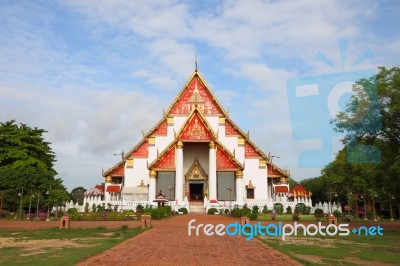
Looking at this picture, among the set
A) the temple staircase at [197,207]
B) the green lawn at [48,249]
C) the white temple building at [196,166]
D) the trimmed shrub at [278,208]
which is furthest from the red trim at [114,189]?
the green lawn at [48,249]

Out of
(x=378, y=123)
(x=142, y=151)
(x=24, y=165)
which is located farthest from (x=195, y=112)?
(x=378, y=123)

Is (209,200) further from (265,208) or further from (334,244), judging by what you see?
(334,244)

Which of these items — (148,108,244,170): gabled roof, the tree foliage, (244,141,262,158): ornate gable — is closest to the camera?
the tree foliage

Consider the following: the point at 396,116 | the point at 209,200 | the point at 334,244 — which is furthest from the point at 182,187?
the point at 334,244

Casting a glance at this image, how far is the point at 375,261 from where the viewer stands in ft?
32.2

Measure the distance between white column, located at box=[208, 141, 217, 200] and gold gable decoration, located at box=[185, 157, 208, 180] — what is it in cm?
149

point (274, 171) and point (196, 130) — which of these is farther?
point (274, 171)

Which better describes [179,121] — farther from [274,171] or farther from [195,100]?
[274,171]

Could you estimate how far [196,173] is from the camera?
3841 centimetres

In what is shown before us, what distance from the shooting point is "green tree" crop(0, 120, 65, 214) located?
33.1 meters

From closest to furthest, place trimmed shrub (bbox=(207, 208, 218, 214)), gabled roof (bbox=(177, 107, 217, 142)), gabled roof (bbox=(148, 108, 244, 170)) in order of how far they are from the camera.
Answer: trimmed shrub (bbox=(207, 208, 218, 214))
gabled roof (bbox=(148, 108, 244, 170))
gabled roof (bbox=(177, 107, 217, 142))

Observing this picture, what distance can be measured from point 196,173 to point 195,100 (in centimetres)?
745

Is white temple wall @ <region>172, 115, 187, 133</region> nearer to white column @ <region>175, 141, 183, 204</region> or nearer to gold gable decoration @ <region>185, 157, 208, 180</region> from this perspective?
white column @ <region>175, 141, 183, 204</region>

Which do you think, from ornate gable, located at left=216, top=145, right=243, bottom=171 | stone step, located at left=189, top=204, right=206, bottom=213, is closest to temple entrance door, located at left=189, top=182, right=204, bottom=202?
stone step, located at left=189, top=204, right=206, bottom=213
